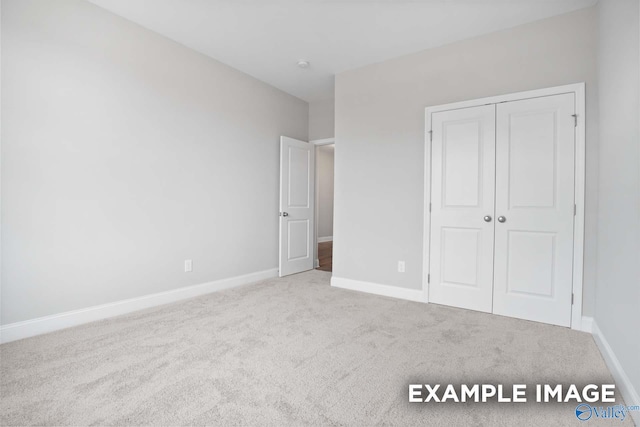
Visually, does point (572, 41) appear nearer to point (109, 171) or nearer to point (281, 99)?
point (281, 99)

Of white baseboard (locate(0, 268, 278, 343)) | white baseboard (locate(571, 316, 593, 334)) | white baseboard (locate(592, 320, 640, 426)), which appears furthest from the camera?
white baseboard (locate(571, 316, 593, 334))

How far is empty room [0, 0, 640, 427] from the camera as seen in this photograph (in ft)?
5.39

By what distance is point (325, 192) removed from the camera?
895 cm

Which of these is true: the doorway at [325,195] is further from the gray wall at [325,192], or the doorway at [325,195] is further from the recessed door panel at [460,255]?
the recessed door panel at [460,255]

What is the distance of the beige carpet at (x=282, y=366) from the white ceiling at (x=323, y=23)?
2.69m

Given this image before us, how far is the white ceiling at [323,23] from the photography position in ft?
8.50

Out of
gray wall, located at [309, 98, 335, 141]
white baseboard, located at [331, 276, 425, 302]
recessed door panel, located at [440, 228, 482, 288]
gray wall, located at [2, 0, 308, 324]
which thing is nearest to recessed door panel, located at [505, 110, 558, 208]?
recessed door panel, located at [440, 228, 482, 288]

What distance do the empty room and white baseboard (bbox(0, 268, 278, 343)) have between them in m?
0.02

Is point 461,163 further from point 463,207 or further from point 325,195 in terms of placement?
point 325,195

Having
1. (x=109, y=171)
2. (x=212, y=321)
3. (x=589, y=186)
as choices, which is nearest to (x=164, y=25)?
(x=109, y=171)

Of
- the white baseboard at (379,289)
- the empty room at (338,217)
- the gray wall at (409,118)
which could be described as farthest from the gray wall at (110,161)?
the gray wall at (409,118)

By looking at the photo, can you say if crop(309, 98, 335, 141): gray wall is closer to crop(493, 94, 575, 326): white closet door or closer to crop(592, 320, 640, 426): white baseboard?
crop(493, 94, 575, 326): white closet door

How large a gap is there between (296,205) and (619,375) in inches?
147

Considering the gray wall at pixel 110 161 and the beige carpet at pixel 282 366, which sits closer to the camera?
the beige carpet at pixel 282 366
